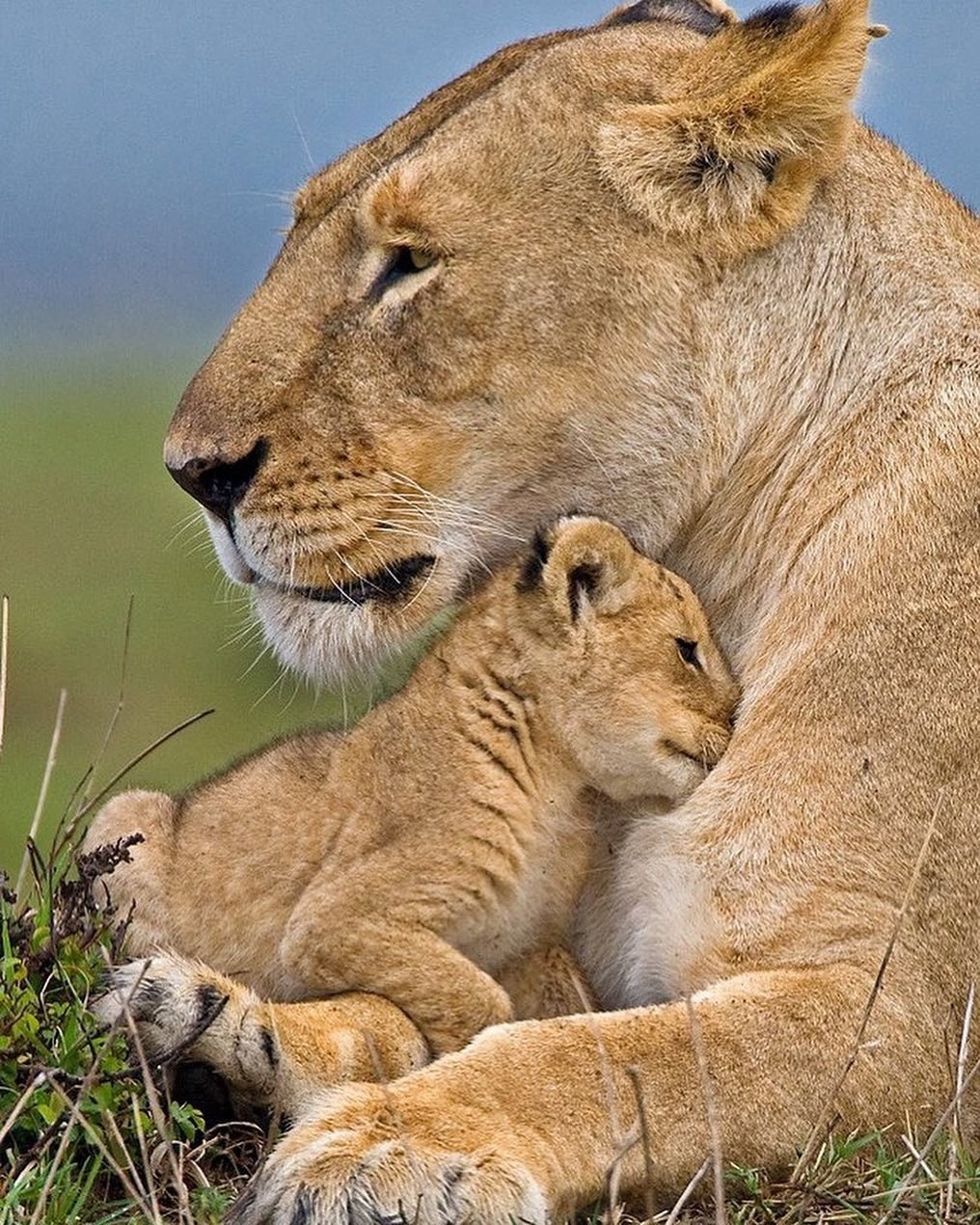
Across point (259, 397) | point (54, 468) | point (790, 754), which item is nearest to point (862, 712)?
point (790, 754)

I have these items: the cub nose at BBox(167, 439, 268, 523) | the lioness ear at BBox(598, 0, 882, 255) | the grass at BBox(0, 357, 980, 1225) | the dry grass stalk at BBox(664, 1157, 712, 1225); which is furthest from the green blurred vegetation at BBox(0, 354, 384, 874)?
the dry grass stalk at BBox(664, 1157, 712, 1225)

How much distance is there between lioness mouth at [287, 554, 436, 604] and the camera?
5141 mm

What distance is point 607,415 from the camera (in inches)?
202

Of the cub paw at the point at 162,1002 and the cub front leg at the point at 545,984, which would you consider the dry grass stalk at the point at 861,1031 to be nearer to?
the cub front leg at the point at 545,984

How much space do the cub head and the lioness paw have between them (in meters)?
1.15

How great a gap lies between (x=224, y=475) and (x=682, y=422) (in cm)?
93

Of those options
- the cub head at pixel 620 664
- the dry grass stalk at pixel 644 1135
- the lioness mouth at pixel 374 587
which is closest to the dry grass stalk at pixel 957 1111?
the dry grass stalk at pixel 644 1135

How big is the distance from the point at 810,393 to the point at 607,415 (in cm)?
41

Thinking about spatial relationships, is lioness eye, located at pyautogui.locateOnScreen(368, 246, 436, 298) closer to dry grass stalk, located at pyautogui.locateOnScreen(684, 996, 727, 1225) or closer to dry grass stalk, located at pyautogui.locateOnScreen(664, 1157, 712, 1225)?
dry grass stalk, located at pyautogui.locateOnScreen(684, 996, 727, 1225)

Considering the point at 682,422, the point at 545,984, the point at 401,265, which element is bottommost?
the point at 545,984

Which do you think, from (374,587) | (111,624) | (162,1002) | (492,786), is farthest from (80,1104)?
(111,624)

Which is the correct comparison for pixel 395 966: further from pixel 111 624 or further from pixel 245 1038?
pixel 111 624

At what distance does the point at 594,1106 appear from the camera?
4.30m

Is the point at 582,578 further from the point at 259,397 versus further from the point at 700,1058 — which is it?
the point at 700,1058
